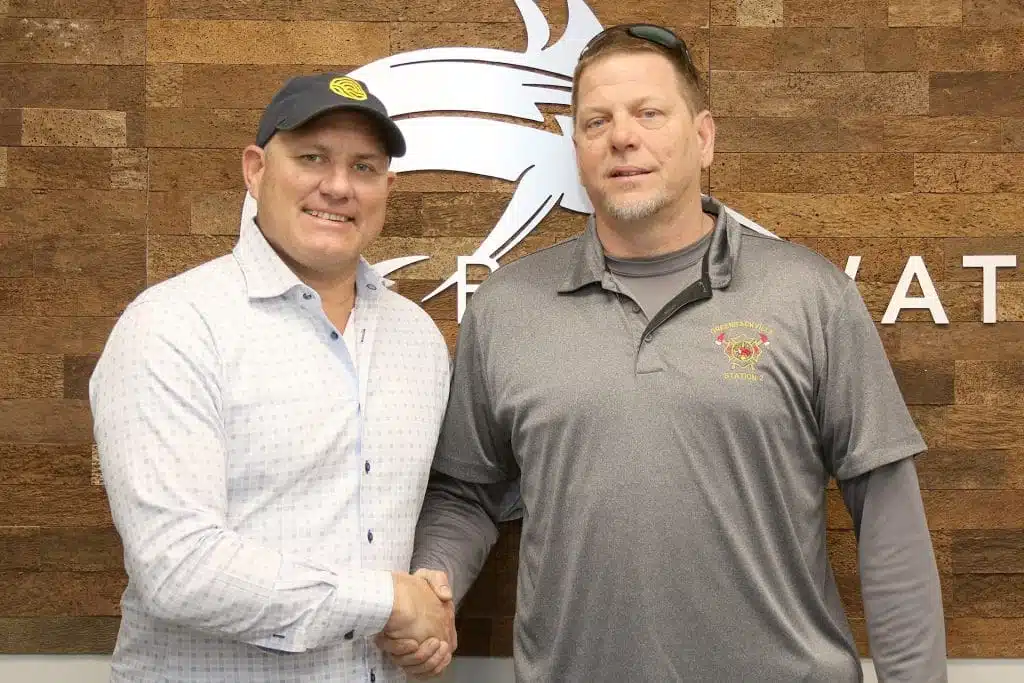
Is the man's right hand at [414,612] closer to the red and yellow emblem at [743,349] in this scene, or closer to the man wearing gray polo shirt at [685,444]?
the man wearing gray polo shirt at [685,444]

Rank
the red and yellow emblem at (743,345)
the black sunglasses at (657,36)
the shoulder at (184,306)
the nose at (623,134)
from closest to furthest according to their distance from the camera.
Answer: the shoulder at (184,306)
the red and yellow emblem at (743,345)
the nose at (623,134)
the black sunglasses at (657,36)

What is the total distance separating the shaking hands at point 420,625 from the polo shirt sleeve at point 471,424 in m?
0.31

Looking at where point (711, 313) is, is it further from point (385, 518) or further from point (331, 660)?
point (331, 660)

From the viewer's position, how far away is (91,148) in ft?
8.27

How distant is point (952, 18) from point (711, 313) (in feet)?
3.82

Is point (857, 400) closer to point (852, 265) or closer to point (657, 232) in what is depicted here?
point (657, 232)

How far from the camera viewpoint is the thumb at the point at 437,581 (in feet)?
6.25

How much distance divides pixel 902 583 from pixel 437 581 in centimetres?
91

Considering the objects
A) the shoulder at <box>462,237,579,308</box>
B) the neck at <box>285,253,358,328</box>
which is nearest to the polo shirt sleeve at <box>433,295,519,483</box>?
the shoulder at <box>462,237,579,308</box>

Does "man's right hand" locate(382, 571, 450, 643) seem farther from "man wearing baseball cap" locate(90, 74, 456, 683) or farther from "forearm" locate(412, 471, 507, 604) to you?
"forearm" locate(412, 471, 507, 604)

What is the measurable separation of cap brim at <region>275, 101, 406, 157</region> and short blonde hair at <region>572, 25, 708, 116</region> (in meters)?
0.47

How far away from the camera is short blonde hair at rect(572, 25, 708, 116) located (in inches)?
83.9

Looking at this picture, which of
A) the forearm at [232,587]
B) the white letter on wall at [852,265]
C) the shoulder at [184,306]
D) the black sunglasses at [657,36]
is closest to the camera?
the forearm at [232,587]

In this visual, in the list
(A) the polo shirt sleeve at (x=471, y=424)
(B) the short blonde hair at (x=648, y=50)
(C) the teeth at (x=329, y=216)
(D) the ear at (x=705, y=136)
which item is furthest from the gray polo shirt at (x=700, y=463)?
(C) the teeth at (x=329, y=216)
